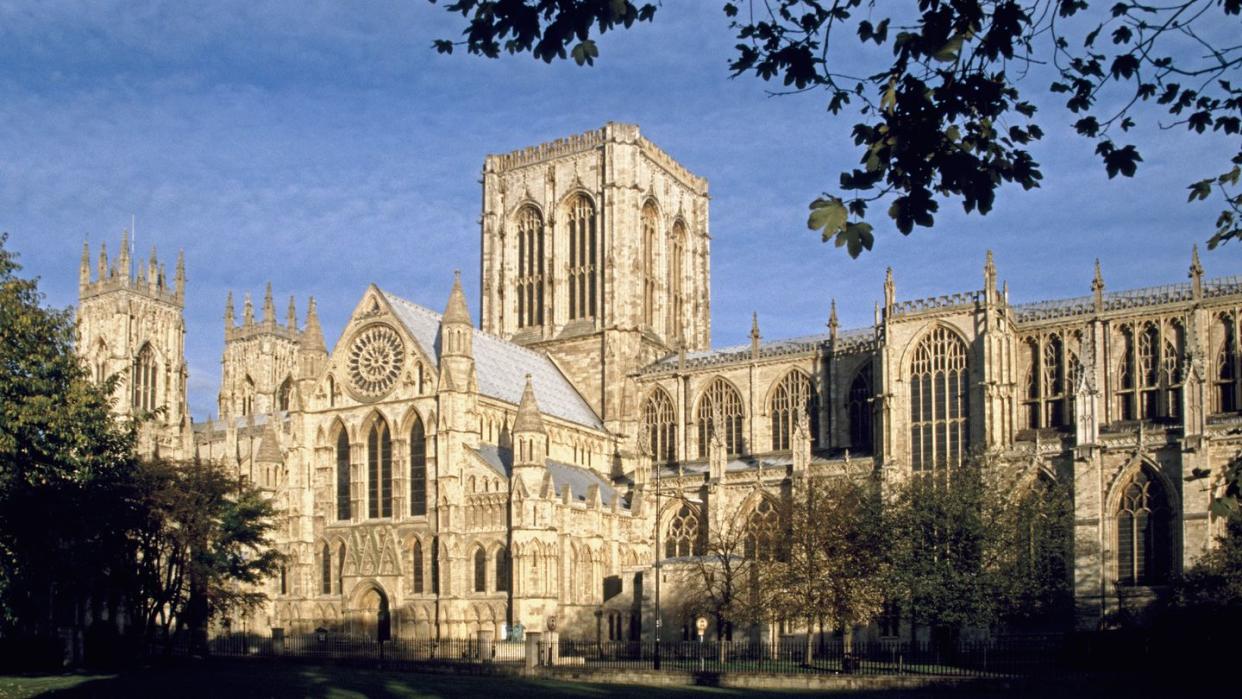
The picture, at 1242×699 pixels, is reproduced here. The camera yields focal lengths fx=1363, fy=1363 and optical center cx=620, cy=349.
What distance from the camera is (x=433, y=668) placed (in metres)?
50.6

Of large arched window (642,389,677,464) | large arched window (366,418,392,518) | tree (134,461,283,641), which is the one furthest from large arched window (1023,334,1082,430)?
tree (134,461,283,641)

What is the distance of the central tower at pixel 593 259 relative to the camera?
80.6 metres

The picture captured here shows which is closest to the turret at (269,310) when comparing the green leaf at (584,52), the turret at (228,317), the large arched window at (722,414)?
the turret at (228,317)

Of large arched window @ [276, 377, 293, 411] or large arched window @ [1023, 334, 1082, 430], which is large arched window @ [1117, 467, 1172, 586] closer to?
large arched window @ [1023, 334, 1082, 430]

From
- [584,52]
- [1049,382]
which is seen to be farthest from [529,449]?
[584,52]

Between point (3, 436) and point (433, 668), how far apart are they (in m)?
18.8

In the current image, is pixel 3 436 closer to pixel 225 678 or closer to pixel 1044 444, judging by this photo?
pixel 225 678

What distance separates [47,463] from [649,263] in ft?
160

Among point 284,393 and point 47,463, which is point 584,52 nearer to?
point 47,463

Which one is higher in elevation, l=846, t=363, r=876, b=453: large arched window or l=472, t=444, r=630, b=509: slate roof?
l=846, t=363, r=876, b=453: large arched window

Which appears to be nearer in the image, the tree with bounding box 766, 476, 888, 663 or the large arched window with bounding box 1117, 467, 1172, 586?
the tree with bounding box 766, 476, 888, 663

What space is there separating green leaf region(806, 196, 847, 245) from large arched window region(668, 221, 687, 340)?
74.6 m

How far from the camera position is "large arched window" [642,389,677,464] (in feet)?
254

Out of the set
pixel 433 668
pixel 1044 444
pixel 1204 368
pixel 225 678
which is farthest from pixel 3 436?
pixel 1204 368
